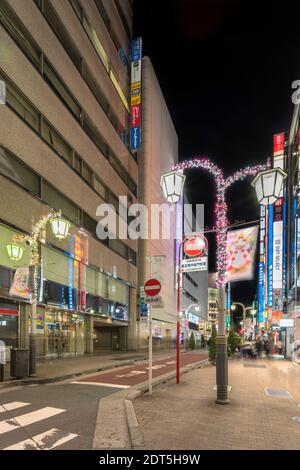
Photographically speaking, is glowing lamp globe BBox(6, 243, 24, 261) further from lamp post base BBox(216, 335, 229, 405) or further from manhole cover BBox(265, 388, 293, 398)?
manhole cover BBox(265, 388, 293, 398)

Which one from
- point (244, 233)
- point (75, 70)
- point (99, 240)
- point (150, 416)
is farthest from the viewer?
point (99, 240)

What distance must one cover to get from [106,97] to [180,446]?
3354cm

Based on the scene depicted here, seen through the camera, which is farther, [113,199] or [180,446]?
[113,199]

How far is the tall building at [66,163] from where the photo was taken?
20.0 metres

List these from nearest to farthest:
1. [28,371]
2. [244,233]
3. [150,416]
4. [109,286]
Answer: [150,416] < [244,233] < [28,371] < [109,286]

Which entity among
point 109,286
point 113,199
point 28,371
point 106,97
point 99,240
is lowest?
point 28,371

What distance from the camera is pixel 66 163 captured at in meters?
26.2

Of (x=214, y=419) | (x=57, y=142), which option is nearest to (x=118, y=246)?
(x=57, y=142)

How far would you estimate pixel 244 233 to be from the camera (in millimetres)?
10258

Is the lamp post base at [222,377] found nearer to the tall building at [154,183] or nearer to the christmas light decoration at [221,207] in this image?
the christmas light decoration at [221,207]

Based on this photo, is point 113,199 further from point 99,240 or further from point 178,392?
point 178,392

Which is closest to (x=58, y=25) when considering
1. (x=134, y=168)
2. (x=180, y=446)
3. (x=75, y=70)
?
(x=75, y=70)

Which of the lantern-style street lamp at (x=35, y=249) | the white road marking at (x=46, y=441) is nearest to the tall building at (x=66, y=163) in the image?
the lantern-style street lamp at (x=35, y=249)

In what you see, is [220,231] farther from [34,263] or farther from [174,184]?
[34,263]
